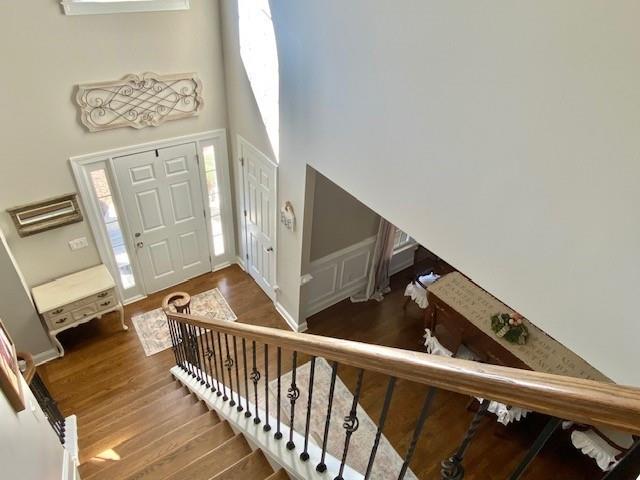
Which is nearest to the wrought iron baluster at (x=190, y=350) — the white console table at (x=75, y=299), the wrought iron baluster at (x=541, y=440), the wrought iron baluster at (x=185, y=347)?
the wrought iron baluster at (x=185, y=347)

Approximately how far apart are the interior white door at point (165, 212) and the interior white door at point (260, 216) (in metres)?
0.60

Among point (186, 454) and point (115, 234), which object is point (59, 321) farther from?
point (186, 454)

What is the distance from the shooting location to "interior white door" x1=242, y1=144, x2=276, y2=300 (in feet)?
14.4

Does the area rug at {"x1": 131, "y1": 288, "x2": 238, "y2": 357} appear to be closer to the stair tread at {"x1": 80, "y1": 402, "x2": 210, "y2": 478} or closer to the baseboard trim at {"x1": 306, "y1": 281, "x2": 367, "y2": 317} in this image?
the baseboard trim at {"x1": 306, "y1": 281, "x2": 367, "y2": 317}

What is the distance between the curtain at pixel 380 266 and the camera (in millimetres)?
5008

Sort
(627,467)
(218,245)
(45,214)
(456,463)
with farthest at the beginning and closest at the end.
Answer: (218,245) → (45,214) → (456,463) → (627,467)

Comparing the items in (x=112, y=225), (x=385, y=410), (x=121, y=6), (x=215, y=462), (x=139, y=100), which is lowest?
(x=112, y=225)

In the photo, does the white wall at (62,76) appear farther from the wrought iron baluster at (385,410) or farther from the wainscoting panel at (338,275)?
the wrought iron baluster at (385,410)

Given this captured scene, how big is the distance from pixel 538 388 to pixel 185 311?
3.25 m

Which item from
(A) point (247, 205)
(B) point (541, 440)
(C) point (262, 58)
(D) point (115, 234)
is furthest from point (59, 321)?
(B) point (541, 440)

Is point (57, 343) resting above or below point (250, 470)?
below

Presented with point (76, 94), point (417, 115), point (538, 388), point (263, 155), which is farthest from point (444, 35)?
point (76, 94)

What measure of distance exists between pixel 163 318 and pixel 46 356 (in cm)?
121

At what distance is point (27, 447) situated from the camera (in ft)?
5.58
